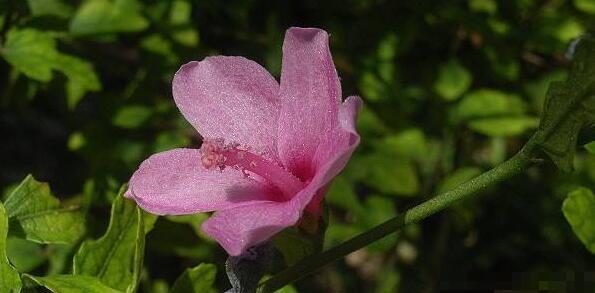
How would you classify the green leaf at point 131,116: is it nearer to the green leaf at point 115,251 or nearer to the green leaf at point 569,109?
the green leaf at point 115,251

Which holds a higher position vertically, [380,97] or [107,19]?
[107,19]

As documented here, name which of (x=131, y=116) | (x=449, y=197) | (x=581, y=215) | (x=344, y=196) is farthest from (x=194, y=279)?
(x=131, y=116)

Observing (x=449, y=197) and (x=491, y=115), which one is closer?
(x=449, y=197)

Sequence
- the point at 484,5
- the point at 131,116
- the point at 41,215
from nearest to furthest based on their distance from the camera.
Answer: the point at 41,215 → the point at 131,116 → the point at 484,5

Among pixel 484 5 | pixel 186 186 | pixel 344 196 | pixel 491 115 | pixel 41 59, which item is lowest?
pixel 344 196

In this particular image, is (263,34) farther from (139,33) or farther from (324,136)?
(324,136)

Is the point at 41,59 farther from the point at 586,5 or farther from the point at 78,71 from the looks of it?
the point at 586,5
